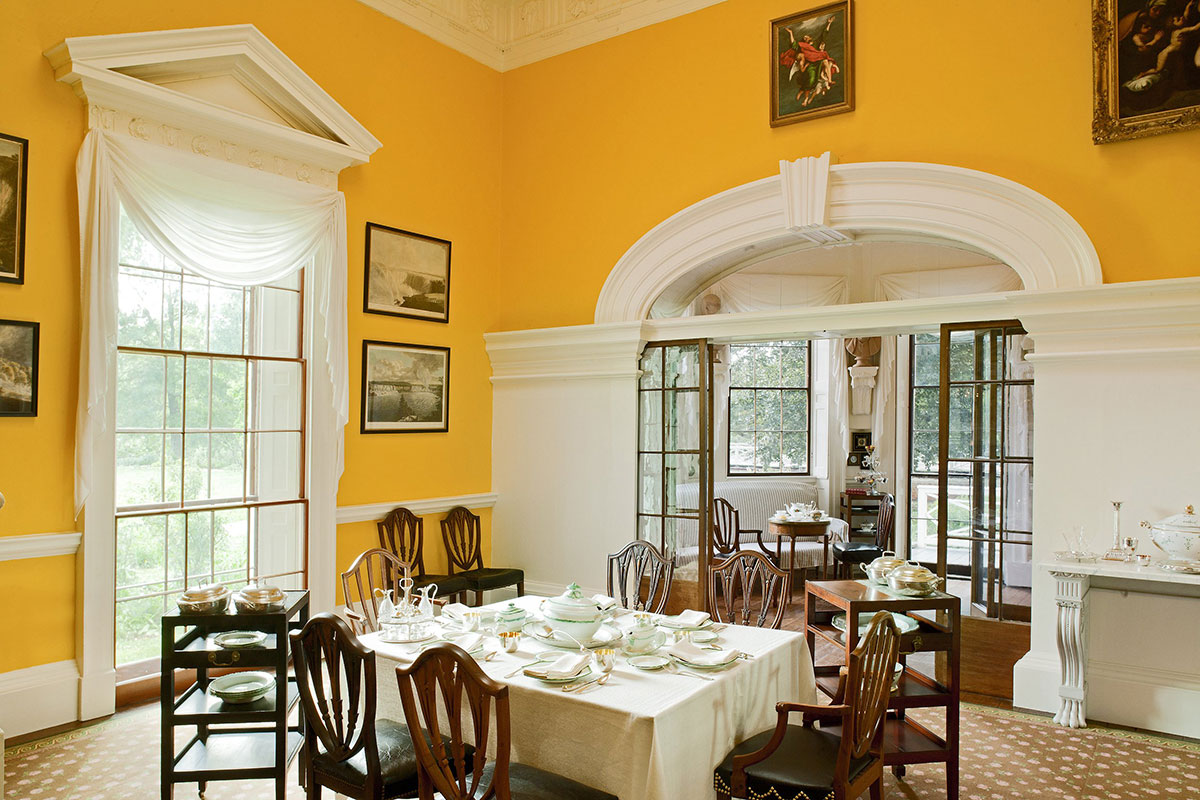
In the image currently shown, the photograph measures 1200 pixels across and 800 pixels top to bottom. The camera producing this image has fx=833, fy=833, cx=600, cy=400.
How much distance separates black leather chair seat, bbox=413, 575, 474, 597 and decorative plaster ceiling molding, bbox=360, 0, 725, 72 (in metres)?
4.59

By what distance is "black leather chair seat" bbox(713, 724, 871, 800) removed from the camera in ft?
10.2

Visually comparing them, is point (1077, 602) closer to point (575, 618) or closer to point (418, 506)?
point (575, 618)

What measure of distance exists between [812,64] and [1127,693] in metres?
4.72

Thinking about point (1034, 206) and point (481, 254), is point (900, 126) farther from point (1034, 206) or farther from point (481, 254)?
point (481, 254)

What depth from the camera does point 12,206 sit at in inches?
184

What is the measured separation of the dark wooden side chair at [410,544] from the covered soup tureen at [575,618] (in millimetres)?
2966

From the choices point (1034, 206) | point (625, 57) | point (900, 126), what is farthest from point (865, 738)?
point (625, 57)

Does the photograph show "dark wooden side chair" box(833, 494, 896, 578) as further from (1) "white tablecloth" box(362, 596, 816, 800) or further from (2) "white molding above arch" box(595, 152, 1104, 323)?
(1) "white tablecloth" box(362, 596, 816, 800)

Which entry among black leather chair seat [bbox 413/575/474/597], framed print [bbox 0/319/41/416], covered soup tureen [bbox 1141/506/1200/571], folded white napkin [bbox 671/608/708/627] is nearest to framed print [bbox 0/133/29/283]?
framed print [bbox 0/319/41/416]

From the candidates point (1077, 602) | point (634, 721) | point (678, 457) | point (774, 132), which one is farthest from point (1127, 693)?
point (774, 132)

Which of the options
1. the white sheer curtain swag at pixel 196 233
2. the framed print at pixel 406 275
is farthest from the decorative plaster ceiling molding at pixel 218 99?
the framed print at pixel 406 275

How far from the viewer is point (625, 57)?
286 inches

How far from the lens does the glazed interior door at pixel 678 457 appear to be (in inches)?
266

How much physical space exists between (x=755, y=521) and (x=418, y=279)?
18.4ft
